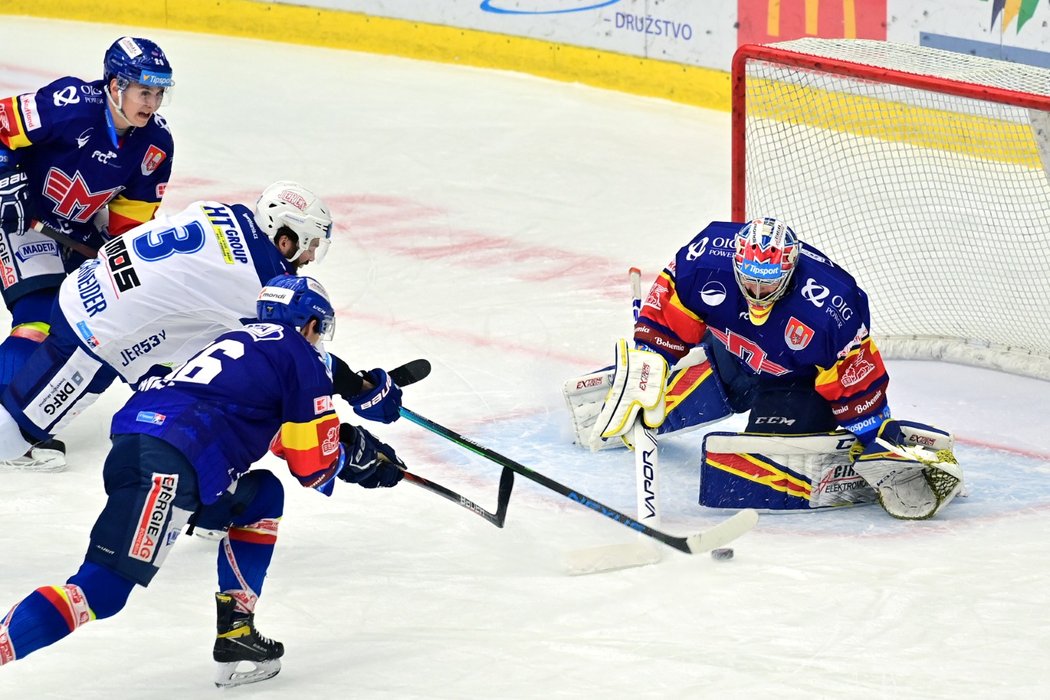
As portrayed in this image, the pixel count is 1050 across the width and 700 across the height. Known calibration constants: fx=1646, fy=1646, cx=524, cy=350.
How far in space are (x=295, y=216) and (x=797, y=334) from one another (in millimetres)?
1352

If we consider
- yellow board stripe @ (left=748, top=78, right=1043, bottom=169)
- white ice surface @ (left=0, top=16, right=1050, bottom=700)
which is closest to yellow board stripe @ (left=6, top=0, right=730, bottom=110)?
white ice surface @ (left=0, top=16, right=1050, bottom=700)

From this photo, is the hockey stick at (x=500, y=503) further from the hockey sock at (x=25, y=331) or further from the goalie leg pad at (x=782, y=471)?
the hockey sock at (x=25, y=331)

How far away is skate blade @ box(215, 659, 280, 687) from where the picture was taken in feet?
11.4

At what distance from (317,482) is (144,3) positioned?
278 inches

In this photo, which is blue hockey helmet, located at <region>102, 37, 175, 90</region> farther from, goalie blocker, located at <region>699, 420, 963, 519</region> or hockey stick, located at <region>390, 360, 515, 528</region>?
goalie blocker, located at <region>699, 420, 963, 519</region>

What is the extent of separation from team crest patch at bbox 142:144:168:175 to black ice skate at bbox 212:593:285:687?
6.09 ft

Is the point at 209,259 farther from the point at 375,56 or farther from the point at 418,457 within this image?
the point at 375,56

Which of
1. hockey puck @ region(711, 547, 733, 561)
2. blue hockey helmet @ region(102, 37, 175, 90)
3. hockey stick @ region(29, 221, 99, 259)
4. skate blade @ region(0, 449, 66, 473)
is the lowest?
skate blade @ region(0, 449, 66, 473)

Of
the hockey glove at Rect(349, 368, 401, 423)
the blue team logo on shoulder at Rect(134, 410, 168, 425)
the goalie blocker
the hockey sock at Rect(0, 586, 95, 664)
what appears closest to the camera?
the hockey sock at Rect(0, 586, 95, 664)

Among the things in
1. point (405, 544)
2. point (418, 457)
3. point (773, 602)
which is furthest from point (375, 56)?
point (773, 602)

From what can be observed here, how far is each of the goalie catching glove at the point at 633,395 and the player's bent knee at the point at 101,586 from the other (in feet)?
4.72

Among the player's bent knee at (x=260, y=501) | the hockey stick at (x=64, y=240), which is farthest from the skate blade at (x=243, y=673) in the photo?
the hockey stick at (x=64, y=240)

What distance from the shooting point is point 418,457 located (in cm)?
488

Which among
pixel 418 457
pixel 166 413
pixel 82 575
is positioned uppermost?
pixel 166 413
